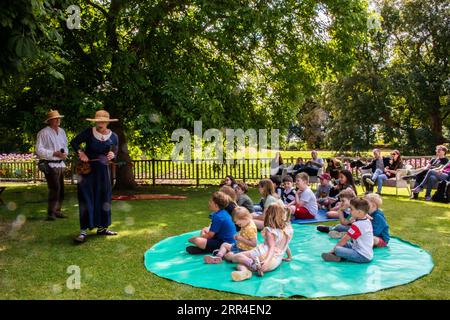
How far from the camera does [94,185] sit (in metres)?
7.79

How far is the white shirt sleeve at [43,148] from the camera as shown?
30.7 feet

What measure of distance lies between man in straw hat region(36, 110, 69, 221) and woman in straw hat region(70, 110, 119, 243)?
1836mm

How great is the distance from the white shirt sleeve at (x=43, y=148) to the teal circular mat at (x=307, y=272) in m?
3.68

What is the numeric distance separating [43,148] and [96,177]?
2384mm

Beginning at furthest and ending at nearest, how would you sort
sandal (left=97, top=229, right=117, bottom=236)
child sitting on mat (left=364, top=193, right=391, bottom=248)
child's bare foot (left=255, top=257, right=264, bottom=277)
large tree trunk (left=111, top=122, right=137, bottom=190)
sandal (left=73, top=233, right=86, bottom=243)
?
large tree trunk (left=111, top=122, right=137, bottom=190) → sandal (left=97, top=229, right=117, bottom=236) → sandal (left=73, top=233, right=86, bottom=243) → child sitting on mat (left=364, top=193, right=391, bottom=248) → child's bare foot (left=255, top=257, right=264, bottom=277)

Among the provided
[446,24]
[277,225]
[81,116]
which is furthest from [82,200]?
[446,24]

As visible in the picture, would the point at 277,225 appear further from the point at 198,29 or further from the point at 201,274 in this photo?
the point at 198,29

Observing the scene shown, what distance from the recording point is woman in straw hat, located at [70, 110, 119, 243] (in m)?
7.71

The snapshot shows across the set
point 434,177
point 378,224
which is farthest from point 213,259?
point 434,177

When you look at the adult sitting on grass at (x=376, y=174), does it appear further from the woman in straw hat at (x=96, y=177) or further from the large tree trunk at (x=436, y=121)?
the large tree trunk at (x=436, y=121)

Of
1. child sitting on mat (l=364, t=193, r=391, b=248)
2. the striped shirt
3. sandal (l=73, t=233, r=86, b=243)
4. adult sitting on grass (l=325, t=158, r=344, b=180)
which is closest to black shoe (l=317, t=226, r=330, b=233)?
child sitting on mat (l=364, t=193, r=391, b=248)

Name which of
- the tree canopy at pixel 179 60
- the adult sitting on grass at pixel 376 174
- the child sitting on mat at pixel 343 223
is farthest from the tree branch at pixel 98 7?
the child sitting on mat at pixel 343 223

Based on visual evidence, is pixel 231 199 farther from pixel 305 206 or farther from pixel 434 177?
pixel 434 177

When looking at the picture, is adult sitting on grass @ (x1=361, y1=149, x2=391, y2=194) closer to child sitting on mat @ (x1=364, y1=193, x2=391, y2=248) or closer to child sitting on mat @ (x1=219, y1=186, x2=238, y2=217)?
child sitting on mat @ (x1=364, y1=193, x2=391, y2=248)
